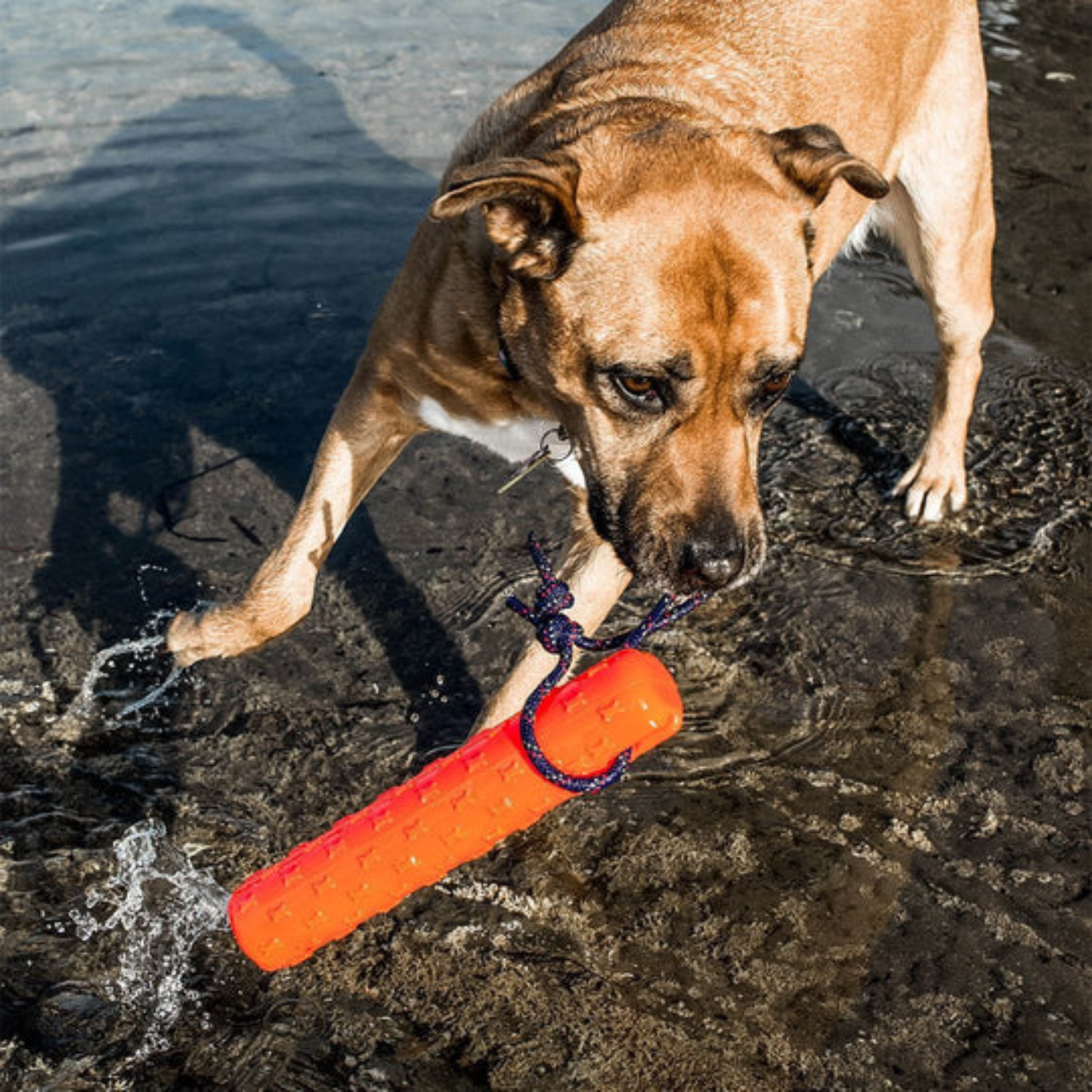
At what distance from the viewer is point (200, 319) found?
6234 mm

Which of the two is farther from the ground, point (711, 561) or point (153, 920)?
point (711, 561)

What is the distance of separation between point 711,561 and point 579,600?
2.82 feet

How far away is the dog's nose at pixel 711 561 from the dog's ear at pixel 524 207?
0.74m

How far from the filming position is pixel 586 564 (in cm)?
386

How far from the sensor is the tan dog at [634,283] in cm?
306

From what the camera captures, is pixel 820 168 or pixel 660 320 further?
pixel 820 168

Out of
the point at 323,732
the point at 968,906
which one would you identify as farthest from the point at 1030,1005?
the point at 323,732

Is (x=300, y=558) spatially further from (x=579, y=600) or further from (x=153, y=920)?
(x=153, y=920)

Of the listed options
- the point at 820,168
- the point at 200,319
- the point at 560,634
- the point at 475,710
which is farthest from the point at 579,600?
the point at 200,319

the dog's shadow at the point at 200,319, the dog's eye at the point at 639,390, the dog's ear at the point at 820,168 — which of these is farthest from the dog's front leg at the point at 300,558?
the dog's ear at the point at 820,168

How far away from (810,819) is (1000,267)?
4220mm

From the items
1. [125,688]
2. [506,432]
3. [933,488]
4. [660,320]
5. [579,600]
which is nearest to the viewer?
[660,320]

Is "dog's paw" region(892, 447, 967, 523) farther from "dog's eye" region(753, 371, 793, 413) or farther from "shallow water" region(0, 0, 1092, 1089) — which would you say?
"dog's eye" region(753, 371, 793, 413)

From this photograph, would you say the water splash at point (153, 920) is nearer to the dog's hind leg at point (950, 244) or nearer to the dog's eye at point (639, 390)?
the dog's eye at point (639, 390)
